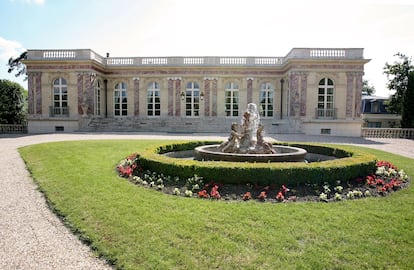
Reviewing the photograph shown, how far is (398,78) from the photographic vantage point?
104ft

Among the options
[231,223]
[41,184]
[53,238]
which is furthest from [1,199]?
[231,223]

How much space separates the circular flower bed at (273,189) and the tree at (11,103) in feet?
83.9

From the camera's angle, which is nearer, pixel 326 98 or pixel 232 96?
pixel 326 98

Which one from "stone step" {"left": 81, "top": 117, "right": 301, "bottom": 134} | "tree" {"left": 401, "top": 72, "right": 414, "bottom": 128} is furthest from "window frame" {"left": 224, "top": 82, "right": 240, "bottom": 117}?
"tree" {"left": 401, "top": 72, "right": 414, "bottom": 128}

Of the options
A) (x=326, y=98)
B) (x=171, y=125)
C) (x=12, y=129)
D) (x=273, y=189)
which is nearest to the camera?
(x=273, y=189)

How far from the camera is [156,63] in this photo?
89.1ft

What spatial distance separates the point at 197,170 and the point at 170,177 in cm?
81

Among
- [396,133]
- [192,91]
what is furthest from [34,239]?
[396,133]

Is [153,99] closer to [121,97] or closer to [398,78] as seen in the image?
[121,97]

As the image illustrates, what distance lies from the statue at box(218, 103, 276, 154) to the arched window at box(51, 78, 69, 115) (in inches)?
830

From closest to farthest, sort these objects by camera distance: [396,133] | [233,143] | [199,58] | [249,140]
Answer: [233,143] → [249,140] → [396,133] → [199,58]

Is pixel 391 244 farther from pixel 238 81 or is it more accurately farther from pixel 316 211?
pixel 238 81

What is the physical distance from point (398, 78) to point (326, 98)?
14733 mm

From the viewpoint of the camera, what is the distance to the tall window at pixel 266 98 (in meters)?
26.5
